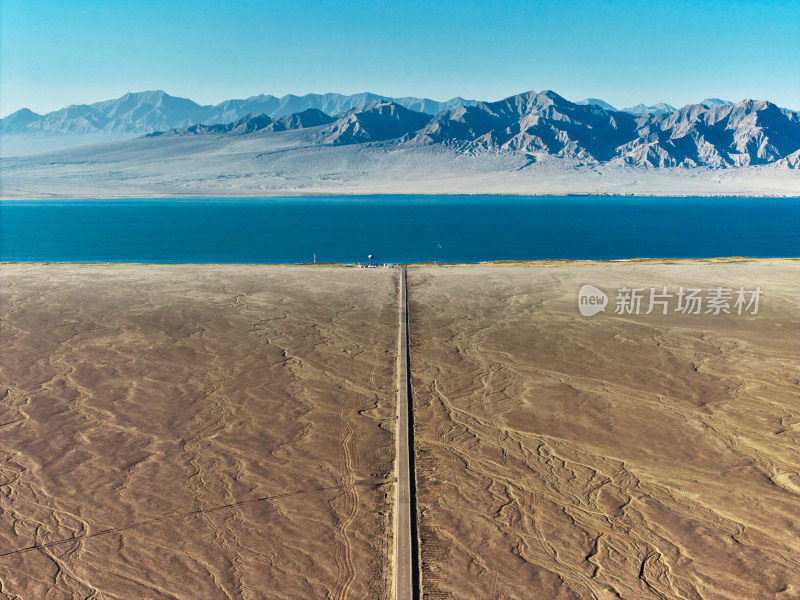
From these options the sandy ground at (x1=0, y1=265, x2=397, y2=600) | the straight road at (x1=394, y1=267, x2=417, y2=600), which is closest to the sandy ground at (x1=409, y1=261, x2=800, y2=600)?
the straight road at (x1=394, y1=267, x2=417, y2=600)

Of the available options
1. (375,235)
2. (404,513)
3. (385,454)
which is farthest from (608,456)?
(375,235)

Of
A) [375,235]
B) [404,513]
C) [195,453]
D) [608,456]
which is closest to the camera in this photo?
[404,513]

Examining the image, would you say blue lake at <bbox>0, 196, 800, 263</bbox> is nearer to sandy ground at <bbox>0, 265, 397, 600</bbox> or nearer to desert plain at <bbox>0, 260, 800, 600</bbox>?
sandy ground at <bbox>0, 265, 397, 600</bbox>

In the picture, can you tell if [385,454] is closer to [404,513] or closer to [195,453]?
[404,513]

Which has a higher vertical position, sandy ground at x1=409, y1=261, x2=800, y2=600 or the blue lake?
sandy ground at x1=409, y1=261, x2=800, y2=600

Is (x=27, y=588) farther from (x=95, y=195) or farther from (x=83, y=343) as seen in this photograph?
(x=95, y=195)

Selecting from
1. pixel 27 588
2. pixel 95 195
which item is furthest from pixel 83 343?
pixel 95 195
